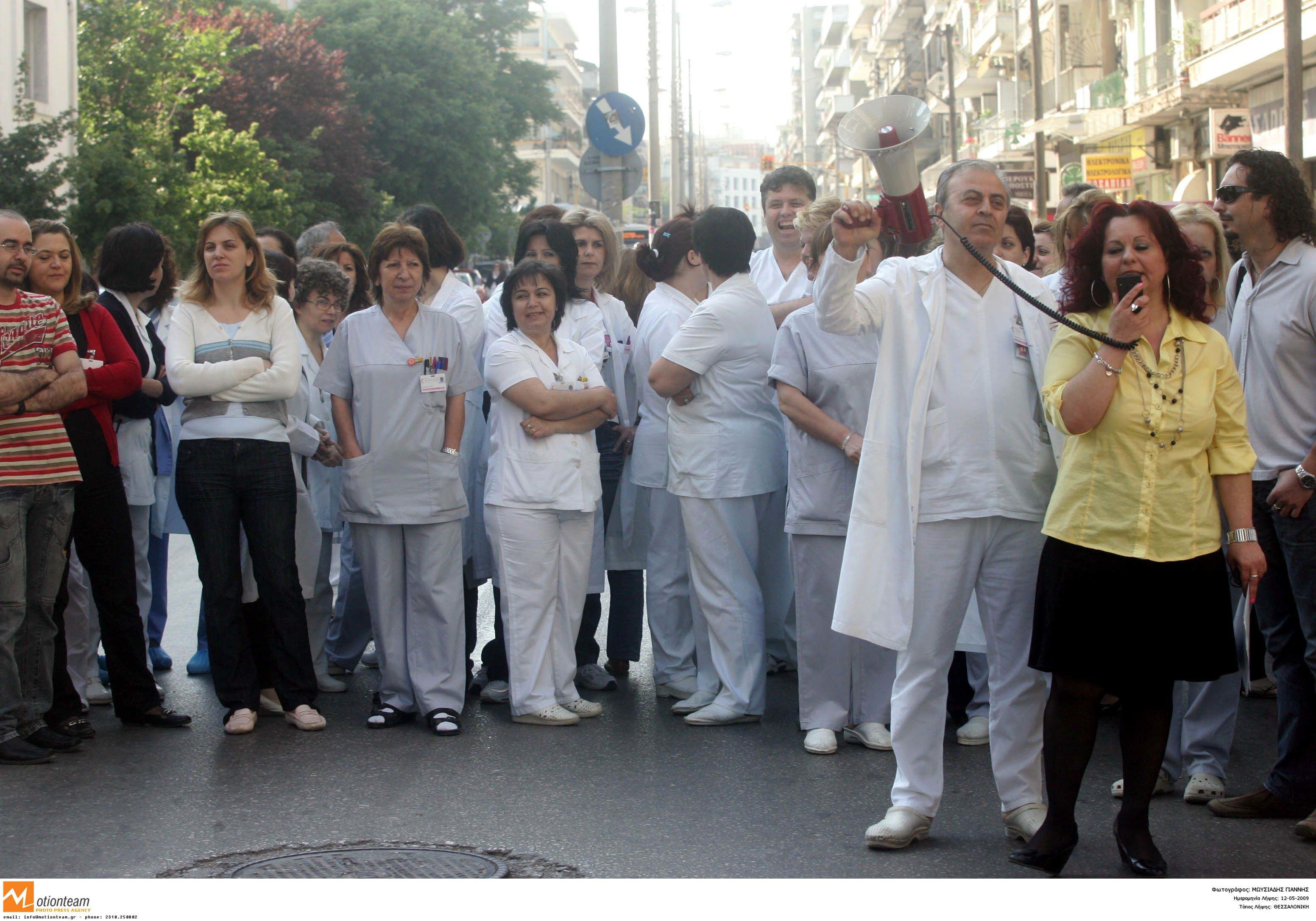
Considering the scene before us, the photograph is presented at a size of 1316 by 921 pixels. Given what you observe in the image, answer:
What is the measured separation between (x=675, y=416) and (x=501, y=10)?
214ft

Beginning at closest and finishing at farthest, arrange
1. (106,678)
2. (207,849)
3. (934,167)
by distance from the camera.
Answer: (207,849) → (106,678) → (934,167)

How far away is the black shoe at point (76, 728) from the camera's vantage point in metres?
6.16

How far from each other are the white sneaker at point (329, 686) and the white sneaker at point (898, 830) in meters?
3.35

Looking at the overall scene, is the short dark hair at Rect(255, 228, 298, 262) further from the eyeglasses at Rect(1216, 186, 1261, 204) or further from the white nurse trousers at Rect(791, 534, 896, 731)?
the eyeglasses at Rect(1216, 186, 1261, 204)

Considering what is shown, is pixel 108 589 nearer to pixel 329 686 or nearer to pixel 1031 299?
pixel 329 686

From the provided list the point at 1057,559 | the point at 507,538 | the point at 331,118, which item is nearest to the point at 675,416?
the point at 507,538

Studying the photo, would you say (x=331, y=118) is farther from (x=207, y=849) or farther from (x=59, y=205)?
(x=207, y=849)

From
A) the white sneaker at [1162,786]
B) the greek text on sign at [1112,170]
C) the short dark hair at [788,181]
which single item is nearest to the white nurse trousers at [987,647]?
the white sneaker at [1162,786]

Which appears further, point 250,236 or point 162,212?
point 162,212

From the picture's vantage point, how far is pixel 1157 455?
170 inches

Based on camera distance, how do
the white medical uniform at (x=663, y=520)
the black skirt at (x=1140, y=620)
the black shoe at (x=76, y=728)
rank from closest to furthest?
the black skirt at (x=1140, y=620)
the black shoe at (x=76, y=728)
the white medical uniform at (x=663, y=520)

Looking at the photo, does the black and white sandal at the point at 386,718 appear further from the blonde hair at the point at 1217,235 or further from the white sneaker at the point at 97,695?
the blonde hair at the point at 1217,235

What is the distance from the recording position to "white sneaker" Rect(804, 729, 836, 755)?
6004mm

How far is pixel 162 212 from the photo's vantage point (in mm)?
24562
